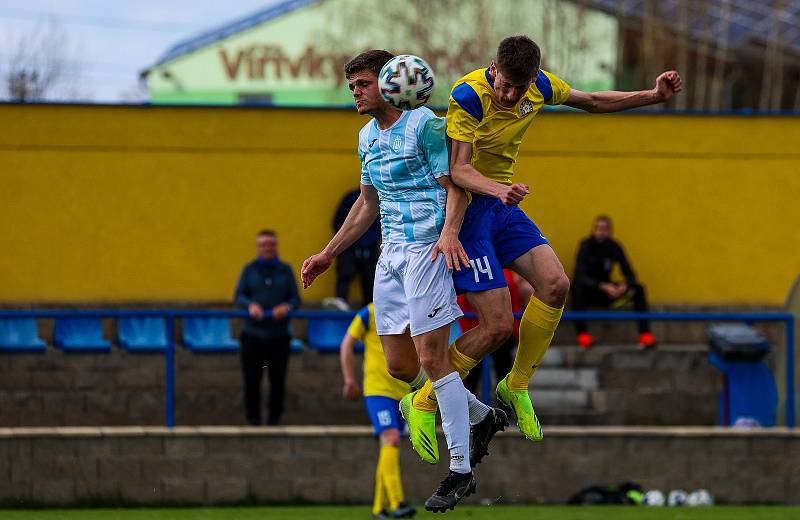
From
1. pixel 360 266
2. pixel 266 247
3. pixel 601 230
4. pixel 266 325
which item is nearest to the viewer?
pixel 266 325

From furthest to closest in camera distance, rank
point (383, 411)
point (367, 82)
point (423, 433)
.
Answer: point (383, 411), point (423, 433), point (367, 82)

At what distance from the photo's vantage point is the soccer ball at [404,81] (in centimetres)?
838

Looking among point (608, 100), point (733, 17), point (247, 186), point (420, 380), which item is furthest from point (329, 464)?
point (733, 17)

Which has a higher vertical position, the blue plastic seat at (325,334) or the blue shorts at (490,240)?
the blue shorts at (490,240)

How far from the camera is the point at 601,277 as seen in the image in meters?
17.5

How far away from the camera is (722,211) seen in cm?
1959

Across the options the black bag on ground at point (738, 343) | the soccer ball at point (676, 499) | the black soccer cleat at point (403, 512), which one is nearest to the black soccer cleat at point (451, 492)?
the black soccer cleat at point (403, 512)

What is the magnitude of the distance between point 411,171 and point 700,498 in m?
8.02

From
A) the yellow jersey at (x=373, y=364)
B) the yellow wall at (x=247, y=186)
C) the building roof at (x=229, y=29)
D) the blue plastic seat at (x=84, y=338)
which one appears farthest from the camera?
the building roof at (x=229, y=29)

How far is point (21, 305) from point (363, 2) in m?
29.4

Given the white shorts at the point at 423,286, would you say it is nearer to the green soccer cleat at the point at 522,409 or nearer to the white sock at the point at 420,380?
the white sock at the point at 420,380

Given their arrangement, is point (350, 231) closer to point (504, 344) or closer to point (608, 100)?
point (608, 100)

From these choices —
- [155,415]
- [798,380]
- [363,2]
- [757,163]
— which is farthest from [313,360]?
[363,2]

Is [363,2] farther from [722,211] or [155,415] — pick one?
[155,415]
